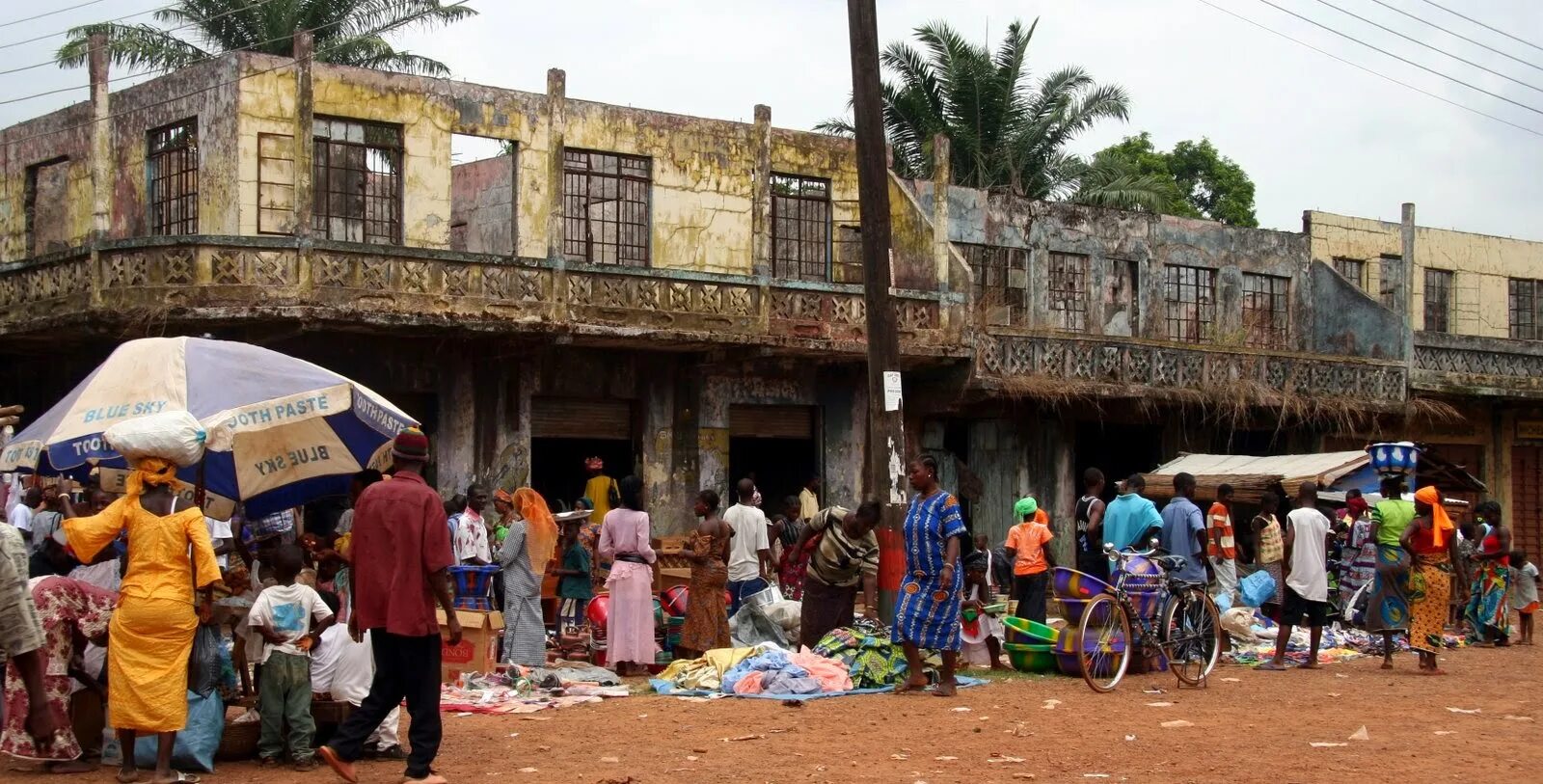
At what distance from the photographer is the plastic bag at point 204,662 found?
8258 mm

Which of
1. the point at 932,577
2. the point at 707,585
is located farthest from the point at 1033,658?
the point at 707,585

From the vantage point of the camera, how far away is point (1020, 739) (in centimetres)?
985

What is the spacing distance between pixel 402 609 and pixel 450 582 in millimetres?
5873

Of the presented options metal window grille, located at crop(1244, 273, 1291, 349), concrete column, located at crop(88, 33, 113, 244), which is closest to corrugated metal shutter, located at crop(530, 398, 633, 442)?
concrete column, located at crop(88, 33, 113, 244)

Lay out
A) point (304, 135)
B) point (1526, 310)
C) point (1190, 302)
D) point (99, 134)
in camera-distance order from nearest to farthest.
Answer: point (304, 135)
point (99, 134)
point (1190, 302)
point (1526, 310)

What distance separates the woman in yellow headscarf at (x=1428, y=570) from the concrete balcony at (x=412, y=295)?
10.5 metres

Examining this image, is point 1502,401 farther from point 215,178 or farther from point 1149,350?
point 215,178

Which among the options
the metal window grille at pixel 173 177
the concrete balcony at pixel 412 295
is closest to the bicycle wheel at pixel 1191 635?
the concrete balcony at pixel 412 295

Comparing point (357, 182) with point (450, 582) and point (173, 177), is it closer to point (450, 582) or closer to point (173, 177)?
point (173, 177)

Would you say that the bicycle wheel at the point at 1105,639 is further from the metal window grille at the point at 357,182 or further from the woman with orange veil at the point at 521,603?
the metal window grille at the point at 357,182

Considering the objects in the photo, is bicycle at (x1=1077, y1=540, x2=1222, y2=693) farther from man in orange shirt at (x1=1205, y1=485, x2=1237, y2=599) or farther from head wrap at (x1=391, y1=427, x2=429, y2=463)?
head wrap at (x1=391, y1=427, x2=429, y2=463)

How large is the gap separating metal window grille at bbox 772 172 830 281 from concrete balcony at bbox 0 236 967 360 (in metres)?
1.59

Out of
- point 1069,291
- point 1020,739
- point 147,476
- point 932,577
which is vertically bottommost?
point 1020,739

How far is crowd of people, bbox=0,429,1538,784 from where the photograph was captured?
789 cm
